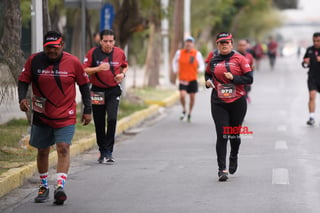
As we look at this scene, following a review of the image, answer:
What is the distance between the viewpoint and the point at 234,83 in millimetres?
10055

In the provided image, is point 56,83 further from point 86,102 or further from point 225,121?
point 225,121

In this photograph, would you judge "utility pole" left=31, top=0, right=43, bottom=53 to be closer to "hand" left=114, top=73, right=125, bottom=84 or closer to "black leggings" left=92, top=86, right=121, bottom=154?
"black leggings" left=92, top=86, right=121, bottom=154

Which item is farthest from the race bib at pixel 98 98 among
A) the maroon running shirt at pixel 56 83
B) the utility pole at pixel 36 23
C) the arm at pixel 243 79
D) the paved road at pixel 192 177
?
the maroon running shirt at pixel 56 83

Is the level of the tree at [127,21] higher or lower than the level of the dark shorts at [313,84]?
higher

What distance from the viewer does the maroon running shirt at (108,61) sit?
11805 millimetres

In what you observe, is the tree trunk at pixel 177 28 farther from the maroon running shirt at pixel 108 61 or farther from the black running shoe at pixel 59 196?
the black running shoe at pixel 59 196

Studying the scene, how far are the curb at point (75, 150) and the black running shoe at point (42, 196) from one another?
64 centimetres

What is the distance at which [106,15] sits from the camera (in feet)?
61.0

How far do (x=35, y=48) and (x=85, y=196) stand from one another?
4.34 meters

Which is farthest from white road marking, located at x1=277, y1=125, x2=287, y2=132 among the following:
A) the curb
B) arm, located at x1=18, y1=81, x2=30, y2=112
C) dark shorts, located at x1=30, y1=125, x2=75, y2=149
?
arm, located at x1=18, y1=81, x2=30, y2=112

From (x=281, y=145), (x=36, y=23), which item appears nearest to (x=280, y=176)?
(x=281, y=145)

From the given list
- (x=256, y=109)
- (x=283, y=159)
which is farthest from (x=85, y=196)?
(x=256, y=109)

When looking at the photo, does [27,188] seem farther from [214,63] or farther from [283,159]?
[283,159]

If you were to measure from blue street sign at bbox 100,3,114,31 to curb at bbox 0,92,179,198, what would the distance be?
207 centimetres
